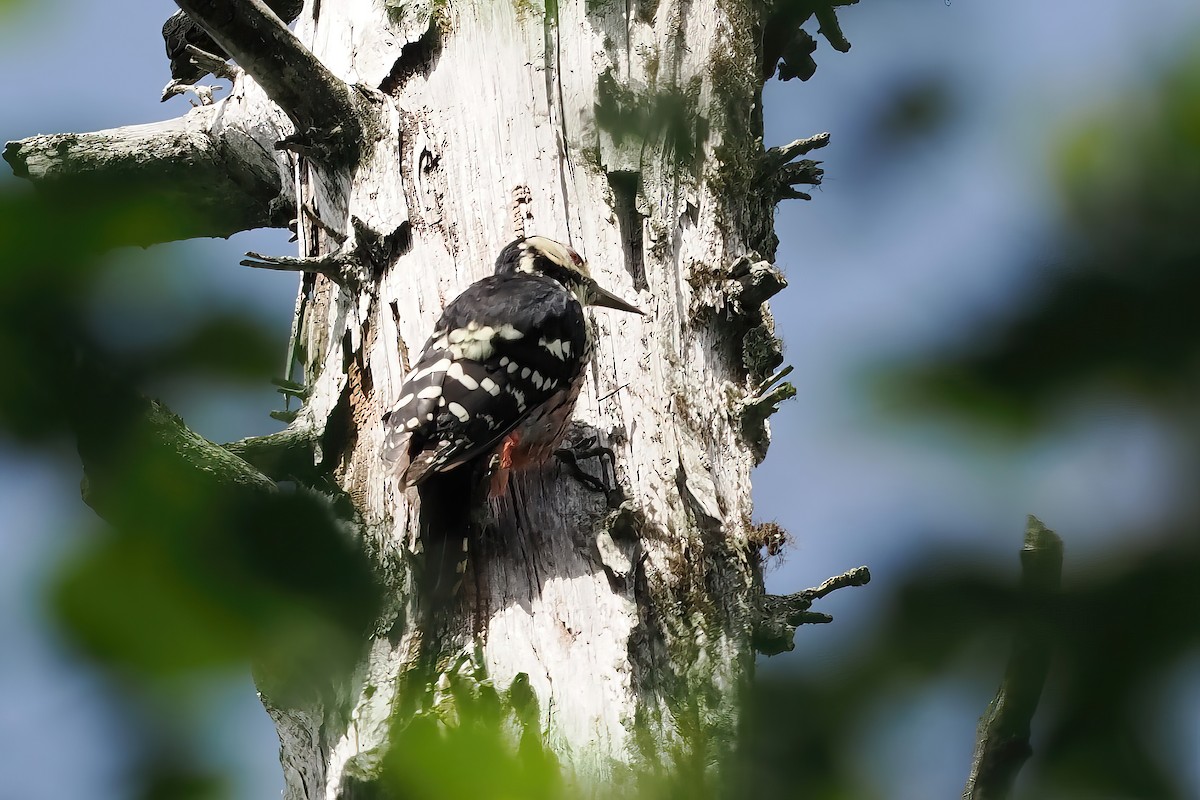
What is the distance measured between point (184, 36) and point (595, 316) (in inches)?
93.8

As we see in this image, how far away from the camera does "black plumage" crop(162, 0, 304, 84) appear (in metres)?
4.23

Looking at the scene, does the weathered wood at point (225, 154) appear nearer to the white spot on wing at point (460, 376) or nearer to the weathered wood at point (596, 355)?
the weathered wood at point (596, 355)

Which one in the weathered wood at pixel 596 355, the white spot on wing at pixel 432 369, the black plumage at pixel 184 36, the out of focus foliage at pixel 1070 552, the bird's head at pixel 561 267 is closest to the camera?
the out of focus foliage at pixel 1070 552

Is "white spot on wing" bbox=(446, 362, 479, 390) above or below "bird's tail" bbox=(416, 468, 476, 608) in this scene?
above

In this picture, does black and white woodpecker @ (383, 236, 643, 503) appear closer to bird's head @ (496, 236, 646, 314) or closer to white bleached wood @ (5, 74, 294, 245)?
bird's head @ (496, 236, 646, 314)

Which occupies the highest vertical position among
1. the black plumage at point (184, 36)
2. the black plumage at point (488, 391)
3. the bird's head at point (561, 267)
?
the black plumage at point (184, 36)

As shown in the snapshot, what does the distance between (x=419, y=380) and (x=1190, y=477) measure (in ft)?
6.83

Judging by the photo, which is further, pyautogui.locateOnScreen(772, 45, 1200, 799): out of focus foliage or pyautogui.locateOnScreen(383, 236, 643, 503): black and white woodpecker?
pyautogui.locateOnScreen(383, 236, 643, 503): black and white woodpecker

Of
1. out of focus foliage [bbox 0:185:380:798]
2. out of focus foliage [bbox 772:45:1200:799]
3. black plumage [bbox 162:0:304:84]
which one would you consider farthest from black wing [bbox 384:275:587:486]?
black plumage [bbox 162:0:304:84]

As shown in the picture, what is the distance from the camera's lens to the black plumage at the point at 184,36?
4.23 meters

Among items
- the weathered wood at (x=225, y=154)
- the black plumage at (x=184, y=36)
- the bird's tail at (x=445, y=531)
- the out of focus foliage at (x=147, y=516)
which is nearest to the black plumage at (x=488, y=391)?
the bird's tail at (x=445, y=531)

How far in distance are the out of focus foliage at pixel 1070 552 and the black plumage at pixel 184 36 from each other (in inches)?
160

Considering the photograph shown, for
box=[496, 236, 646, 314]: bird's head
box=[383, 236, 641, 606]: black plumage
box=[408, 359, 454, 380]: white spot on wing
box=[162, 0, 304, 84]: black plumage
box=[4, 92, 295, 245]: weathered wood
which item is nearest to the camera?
box=[383, 236, 641, 606]: black plumage

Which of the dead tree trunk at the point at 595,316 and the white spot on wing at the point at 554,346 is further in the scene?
the white spot on wing at the point at 554,346
